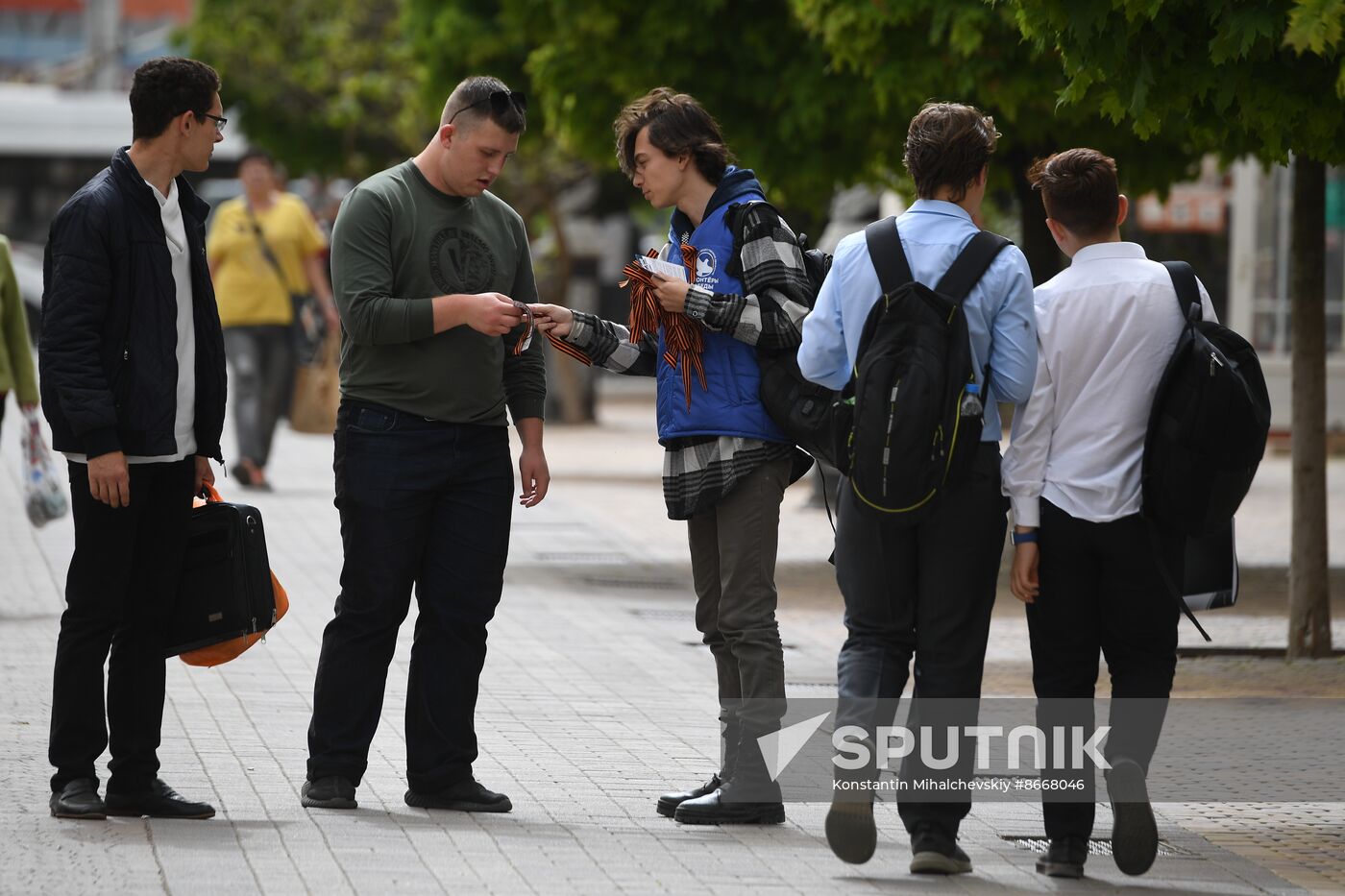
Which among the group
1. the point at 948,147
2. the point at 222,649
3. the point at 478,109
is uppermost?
the point at 478,109

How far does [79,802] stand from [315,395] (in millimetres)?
9634

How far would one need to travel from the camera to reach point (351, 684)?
569cm

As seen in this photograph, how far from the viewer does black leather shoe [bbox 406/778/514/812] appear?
5715mm

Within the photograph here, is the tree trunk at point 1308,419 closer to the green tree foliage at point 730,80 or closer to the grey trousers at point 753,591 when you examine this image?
the green tree foliage at point 730,80

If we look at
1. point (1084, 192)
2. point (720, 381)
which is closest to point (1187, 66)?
point (1084, 192)

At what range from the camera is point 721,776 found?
18.9 ft

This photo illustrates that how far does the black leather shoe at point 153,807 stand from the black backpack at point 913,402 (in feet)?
6.51

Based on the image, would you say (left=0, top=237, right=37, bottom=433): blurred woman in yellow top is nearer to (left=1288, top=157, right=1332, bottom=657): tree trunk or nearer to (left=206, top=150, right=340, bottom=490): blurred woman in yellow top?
(left=206, top=150, right=340, bottom=490): blurred woman in yellow top

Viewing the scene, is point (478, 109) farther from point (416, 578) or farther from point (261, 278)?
point (261, 278)

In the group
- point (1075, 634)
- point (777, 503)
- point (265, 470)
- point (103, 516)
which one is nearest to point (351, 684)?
point (103, 516)

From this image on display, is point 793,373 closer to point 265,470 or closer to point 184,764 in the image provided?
point 184,764

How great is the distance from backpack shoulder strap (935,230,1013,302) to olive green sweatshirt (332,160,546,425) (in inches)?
52.4

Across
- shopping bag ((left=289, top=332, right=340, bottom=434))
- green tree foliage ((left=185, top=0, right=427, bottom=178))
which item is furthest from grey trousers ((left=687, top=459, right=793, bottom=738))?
green tree foliage ((left=185, top=0, right=427, bottom=178))

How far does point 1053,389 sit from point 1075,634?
611mm
